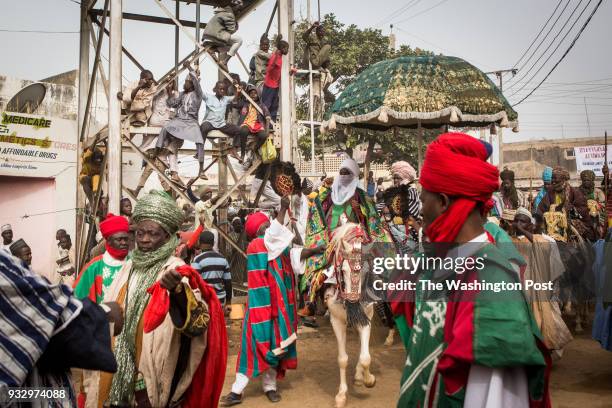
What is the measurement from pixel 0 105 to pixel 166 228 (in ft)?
49.8

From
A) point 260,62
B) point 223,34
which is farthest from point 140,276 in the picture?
point 260,62

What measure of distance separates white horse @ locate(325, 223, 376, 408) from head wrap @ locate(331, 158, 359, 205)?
495mm

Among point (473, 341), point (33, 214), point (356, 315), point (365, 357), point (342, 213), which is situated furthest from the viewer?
point (33, 214)

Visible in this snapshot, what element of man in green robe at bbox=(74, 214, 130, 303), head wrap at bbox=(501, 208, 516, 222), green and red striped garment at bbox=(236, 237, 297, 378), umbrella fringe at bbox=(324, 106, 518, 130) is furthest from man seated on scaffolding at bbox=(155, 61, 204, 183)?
head wrap at bbox=(501, 208, 516, 222)

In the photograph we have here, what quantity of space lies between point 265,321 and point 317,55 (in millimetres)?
10754

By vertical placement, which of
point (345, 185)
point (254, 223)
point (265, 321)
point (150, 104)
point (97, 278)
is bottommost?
point (265, 321)

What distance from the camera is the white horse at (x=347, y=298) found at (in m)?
5.89

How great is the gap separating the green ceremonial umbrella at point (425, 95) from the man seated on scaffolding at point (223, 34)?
105 inches

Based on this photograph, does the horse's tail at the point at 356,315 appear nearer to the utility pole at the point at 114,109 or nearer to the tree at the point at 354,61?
the utility pole at the point at 114,109

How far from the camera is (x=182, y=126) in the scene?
375 inches

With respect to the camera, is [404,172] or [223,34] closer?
[404,172]

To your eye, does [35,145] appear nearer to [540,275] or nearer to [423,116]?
[423,116]

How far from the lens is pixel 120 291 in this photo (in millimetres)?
3492

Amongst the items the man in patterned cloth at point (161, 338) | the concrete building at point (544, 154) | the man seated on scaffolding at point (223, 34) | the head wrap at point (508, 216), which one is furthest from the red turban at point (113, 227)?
the concrete building at point (544, 154)
